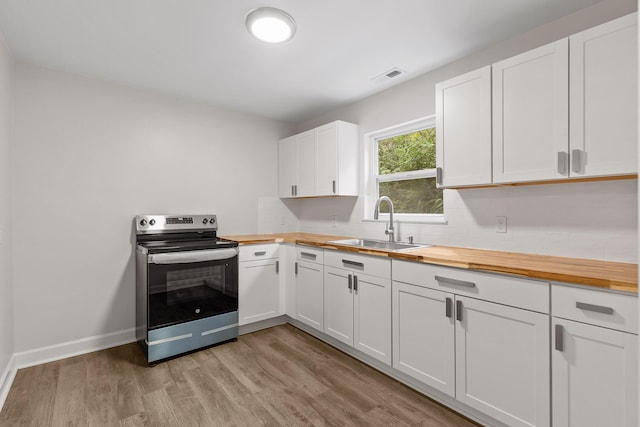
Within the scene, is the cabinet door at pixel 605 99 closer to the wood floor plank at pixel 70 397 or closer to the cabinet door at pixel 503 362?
the cabinet door at pixel 503 362

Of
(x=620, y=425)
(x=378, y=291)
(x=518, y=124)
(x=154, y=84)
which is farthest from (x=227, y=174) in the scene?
(x=620, y=425)

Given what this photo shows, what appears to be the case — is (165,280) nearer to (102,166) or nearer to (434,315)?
(102,166)

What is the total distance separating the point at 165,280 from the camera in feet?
8.48

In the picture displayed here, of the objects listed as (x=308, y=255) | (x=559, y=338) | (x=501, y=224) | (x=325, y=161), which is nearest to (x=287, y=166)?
(x=325, y=161)

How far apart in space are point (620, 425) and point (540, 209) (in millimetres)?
1189

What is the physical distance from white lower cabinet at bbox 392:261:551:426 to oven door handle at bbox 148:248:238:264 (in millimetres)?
1495

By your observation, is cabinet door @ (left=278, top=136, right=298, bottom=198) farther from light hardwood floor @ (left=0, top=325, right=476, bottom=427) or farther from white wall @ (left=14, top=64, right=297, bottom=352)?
light hardwood floor @ (left=0, top=325, right=476, bottom=427)

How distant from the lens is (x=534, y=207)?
2104 millimetres

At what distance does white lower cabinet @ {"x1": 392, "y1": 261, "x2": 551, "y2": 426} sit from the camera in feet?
5.06

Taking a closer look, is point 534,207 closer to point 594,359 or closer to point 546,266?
point 546,266

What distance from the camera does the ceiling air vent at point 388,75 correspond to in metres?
2.68

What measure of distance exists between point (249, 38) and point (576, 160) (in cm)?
209

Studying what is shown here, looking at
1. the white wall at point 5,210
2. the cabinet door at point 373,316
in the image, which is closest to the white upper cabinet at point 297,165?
the cabinet door at point 373,316

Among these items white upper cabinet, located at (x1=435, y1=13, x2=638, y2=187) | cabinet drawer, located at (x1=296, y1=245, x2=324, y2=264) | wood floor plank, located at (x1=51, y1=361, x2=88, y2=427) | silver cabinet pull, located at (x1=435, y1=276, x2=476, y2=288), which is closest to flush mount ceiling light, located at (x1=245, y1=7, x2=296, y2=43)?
white upper cabinet, located at (x1=435, y1=13, x2=638, y2=187)
